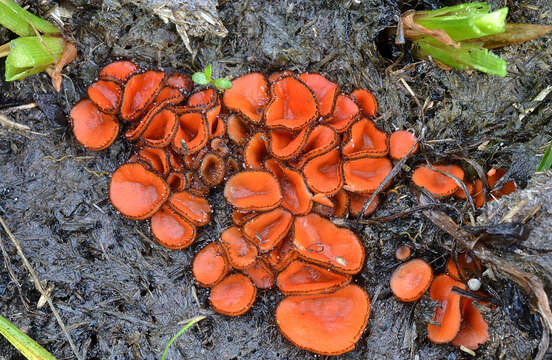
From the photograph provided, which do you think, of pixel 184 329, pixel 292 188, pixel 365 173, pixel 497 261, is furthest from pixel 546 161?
pixel 184 329

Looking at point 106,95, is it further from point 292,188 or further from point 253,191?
point 292,188

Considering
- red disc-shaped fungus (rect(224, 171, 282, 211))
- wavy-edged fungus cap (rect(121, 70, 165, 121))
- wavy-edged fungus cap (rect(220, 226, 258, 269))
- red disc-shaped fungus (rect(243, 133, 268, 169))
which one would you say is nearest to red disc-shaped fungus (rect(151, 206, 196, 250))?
wavy-edged fungus cap (rect(220, 226, 258, 269))

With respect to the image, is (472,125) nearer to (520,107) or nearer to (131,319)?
(520,107)

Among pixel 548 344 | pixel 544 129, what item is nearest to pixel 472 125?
pixel 544 129

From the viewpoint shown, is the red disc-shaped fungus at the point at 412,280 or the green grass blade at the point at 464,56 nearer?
the green grass blade at the point at 464,56

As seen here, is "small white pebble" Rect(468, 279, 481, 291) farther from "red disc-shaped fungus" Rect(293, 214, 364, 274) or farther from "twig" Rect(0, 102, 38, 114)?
"twig" Rect(0, 102, 38, 114)

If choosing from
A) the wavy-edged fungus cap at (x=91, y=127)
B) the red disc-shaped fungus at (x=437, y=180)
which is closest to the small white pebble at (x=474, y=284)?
the red disc-shaped fungus at (x=437, y=180)

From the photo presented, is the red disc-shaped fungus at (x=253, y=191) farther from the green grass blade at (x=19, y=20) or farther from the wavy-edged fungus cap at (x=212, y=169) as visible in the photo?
the green grass blade at (x=19, y=20)
